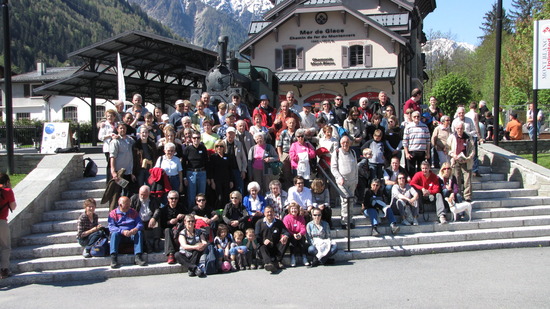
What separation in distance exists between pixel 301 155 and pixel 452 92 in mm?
29373

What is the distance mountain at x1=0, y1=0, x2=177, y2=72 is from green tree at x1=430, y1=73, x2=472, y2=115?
66.7 metres

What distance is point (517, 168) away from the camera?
1222 cm

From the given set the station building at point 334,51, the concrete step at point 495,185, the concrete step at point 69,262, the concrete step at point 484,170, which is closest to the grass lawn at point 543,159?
the concrete step at point 484,170

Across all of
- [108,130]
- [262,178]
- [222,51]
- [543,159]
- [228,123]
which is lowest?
[262,178]

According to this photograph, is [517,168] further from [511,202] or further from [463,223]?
[463,223]

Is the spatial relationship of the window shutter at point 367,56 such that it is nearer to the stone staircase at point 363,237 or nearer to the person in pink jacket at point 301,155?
the stone staircase at point 363,237

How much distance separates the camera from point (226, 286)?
7754 millimetres

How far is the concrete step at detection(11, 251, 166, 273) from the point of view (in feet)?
28.2

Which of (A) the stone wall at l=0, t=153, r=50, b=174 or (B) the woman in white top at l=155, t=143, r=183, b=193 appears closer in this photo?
(B) the woman in white top at l=155, t=143, r=183, b=193

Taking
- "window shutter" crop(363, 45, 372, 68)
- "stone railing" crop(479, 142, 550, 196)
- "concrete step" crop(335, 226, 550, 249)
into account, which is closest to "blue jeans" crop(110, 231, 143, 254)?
"concrete step" crop(335, 226, 550, 249)

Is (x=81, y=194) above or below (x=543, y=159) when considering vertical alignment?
below

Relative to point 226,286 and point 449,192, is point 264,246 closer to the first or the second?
point 226,286

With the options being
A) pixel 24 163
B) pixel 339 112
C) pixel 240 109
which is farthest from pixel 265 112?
pixel 24 163

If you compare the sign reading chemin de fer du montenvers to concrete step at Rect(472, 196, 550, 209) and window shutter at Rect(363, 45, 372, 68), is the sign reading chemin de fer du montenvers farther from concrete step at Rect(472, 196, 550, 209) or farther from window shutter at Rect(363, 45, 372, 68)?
concrete step at Rect(472, 196, 550, 209)
